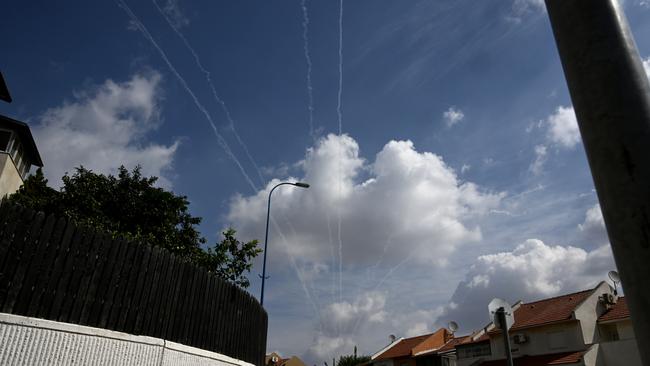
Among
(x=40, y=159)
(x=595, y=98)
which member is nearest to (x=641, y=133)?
(x=595, y=98)

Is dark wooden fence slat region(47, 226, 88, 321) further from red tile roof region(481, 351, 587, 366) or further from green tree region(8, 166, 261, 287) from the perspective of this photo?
red tile roof region(481, 351, 587, 366)

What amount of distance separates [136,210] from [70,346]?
20173 millimetres

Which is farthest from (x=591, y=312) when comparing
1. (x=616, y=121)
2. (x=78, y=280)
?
(x=616, y=121)

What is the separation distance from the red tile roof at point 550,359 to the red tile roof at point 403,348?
1787 cm

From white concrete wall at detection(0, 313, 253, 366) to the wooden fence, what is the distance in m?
0.17

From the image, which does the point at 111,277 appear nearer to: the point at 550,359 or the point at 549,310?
the point at 550,359

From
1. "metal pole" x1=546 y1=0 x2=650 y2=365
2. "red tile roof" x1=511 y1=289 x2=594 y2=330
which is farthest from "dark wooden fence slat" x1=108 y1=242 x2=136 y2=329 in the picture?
"red tile roof" x1=511 y1=289 x2=594 y2=330

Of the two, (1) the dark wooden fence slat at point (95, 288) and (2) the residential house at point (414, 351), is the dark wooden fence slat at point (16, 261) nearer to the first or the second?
(1) the dark wooden fence slat at point (95, 288)

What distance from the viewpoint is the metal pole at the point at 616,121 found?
0.96m

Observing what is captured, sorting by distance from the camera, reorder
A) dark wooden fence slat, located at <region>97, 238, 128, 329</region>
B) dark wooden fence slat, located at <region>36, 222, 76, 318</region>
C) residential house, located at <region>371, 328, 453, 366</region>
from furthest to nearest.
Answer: residential house, located at <region>371, 328, 453, 366</region>, dark wooden fence slat, located at <region>97, 238, 128, 329</region>, dark wooden fence slat, located at <region>36, 222, 76, 318</region>

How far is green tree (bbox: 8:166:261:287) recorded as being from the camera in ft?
72.9

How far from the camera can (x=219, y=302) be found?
930cm

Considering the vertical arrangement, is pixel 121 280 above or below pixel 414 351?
below

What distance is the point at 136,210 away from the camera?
24203 mm
